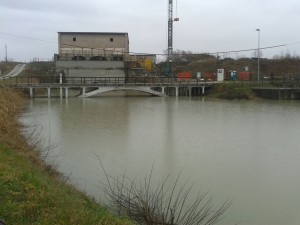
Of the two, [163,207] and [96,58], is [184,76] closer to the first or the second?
[96,58]

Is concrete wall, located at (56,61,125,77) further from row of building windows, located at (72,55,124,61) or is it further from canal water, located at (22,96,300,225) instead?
canal water, located at (22,96,300,225)

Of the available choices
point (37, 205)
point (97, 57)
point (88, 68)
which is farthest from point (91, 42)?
point (37, 205)

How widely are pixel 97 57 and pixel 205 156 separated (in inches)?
1838

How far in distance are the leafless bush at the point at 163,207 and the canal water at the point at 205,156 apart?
0.80 ft

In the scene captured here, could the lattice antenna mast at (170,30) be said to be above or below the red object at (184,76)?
above

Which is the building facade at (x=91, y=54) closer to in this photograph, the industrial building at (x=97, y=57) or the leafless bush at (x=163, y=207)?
the industrial building at (x=97, y=57)

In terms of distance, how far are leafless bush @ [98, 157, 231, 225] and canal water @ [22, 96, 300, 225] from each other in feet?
0.80

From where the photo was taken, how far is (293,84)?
1609 inches

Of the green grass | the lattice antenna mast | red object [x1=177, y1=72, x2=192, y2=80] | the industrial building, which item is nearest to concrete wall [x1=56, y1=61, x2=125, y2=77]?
the industrial building

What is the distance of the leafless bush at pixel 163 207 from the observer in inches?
229

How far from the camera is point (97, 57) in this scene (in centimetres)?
5706

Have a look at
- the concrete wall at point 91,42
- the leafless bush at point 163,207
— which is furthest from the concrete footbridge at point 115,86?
the leafless bush at point 163,207

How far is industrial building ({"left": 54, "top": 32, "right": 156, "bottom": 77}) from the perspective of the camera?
5322 centimetres

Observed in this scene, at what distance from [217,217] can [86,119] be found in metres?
16.2
